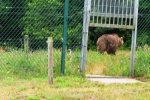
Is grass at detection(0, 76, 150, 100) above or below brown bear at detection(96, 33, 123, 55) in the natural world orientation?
below

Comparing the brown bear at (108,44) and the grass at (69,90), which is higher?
the brown bear at (108,44)

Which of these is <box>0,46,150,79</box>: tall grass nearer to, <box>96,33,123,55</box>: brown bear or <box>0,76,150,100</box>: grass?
<box>0,76,150,100</box>: grass

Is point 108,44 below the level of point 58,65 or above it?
above

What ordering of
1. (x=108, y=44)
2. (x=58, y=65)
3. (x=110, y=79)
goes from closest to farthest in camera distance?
(x=110, y=79)
(x=58, y=65)
(x=108, y=44)

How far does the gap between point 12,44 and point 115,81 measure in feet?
21.8

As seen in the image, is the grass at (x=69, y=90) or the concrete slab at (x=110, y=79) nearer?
the grass at (x=69, y=90)

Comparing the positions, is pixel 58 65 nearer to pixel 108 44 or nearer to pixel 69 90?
pixel 69 90

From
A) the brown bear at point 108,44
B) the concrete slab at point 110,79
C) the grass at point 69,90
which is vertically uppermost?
the brown bear at point 108,44

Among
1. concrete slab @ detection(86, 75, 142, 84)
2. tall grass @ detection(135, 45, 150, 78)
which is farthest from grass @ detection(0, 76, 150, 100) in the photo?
tall grass @ detection(135, 45, 150, 78)

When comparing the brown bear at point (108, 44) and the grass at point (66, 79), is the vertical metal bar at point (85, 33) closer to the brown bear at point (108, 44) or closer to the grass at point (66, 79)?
the grass at point (66, 79)

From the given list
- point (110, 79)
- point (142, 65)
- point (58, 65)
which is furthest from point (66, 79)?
point (142, 65)

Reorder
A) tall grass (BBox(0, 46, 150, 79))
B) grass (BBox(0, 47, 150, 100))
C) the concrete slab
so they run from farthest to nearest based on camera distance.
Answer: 1. tall grass (BBox(0, 46, 150, 79))
2. the concrete slab
3. grass (BBox(0, 47, 150, 100))

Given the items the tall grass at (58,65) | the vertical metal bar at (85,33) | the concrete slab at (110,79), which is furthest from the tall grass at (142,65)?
the vertical metal bar at (85,33)

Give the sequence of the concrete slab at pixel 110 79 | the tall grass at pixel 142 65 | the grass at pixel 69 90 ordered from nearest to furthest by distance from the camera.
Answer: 1. the grass at pixel 69 90
2. the concrete slab at pixel 110 79
3. the tall grass at pixel 142 65
